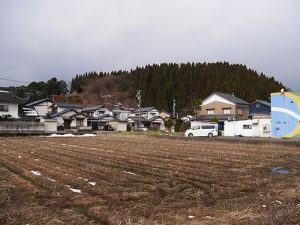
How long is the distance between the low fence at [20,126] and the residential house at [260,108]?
3231 centimetres

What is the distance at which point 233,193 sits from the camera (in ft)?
21.6

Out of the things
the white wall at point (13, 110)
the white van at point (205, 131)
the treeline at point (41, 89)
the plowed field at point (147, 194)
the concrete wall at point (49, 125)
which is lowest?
the plowed field at point (147, 194)

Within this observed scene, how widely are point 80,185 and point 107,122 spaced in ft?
159

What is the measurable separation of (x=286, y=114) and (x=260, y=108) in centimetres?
2920

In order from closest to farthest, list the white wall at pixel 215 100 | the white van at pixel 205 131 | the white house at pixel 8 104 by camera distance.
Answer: the white van at pixel 205 131 → the white house at pixel 8 104 → the white wall at pixel 215 100

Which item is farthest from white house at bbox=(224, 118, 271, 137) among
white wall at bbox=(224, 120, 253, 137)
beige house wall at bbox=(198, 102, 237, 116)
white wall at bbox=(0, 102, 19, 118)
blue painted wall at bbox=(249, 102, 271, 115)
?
white wall at bbox=(0, 102, 19, 118)

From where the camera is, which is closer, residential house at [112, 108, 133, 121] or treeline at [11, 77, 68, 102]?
residential house at [112, 108, 133, 121]

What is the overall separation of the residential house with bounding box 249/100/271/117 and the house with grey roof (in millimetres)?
1116

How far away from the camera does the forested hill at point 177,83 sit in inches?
2960

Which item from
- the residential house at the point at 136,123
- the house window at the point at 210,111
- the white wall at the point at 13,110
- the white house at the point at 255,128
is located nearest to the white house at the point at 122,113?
the residential house at the point at 136,123

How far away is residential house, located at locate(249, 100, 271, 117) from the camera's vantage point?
50281 millimetres

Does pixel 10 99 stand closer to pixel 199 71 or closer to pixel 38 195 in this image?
pixel 38 195

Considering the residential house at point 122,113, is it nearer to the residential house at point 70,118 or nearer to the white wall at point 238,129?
the residential house at point 70,118

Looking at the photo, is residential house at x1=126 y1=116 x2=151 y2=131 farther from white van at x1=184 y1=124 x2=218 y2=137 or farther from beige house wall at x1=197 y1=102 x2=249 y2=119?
white van at x1=184 y1=124 x2=218 y2=137
